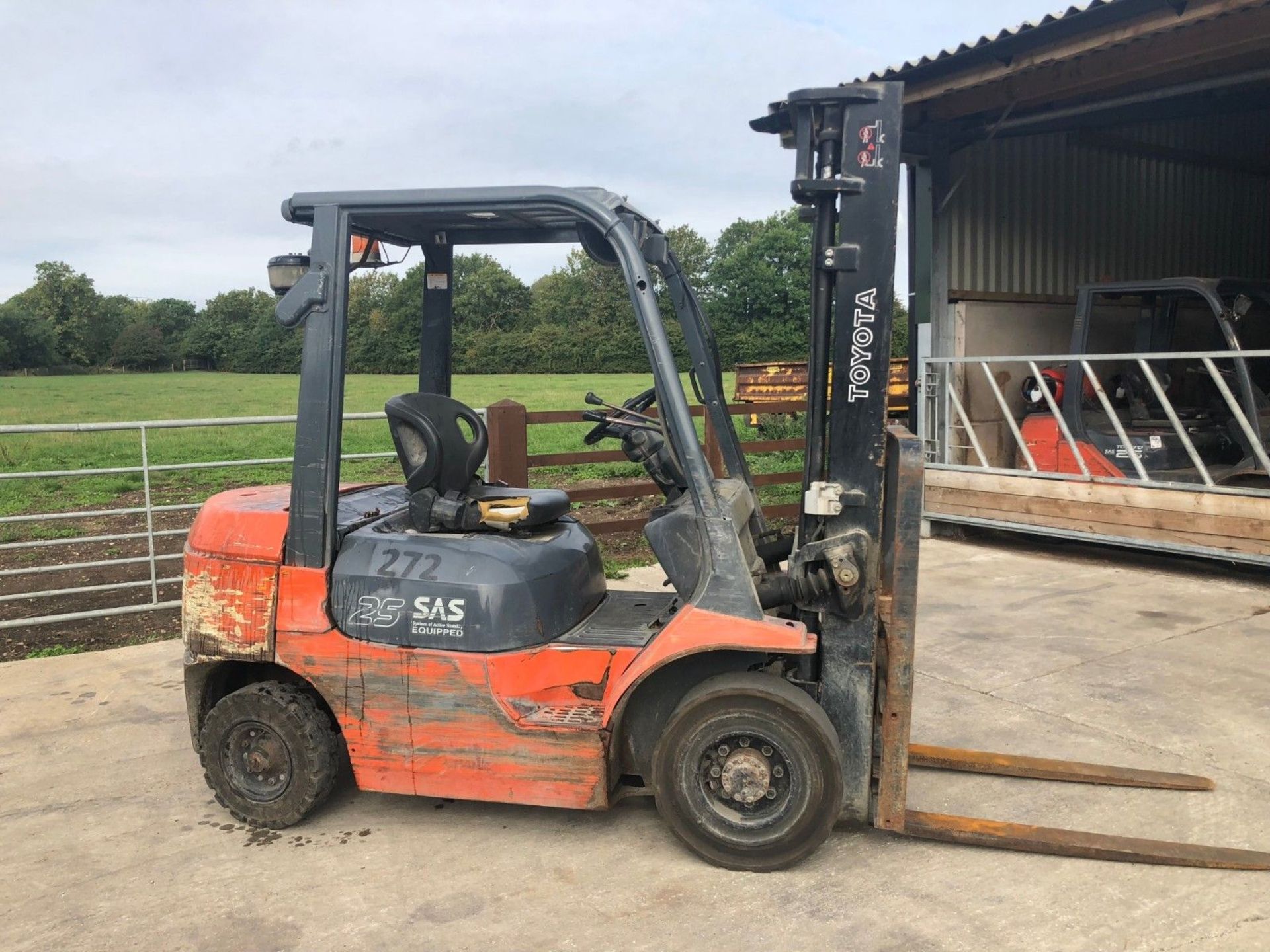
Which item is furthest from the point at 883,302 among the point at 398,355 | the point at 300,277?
the point at 398,355

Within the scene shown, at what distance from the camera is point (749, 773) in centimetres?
370

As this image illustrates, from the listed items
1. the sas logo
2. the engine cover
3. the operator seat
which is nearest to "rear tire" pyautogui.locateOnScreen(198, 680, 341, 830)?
the engine cover

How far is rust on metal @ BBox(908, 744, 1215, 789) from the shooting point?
4473 mm

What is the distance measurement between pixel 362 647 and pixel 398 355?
25.6ft

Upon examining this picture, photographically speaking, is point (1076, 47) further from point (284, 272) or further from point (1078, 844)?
point (284, 272)

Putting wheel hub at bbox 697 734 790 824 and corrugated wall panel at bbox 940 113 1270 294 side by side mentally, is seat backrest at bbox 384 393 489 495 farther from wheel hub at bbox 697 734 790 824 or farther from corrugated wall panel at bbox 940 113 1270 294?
corrugated wall panel at bbox 940 113 1270 294

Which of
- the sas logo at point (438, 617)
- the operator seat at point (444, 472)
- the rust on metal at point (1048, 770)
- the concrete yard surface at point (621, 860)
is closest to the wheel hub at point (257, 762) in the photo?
the concrete yard surface at point (621, 860)

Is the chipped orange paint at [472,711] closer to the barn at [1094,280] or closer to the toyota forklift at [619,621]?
the toyota forklift at [619,621]

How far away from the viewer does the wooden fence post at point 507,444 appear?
8.52m

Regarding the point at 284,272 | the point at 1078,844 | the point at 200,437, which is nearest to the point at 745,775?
the point at 1078,844

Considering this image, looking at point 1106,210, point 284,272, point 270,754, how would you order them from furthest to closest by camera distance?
point 1106,210 < point 270,754 < point 284,272

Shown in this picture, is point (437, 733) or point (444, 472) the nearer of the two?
point (437, 733)

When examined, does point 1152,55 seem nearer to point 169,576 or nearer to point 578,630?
point 578,630

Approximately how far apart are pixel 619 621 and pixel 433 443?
44.9 inches
